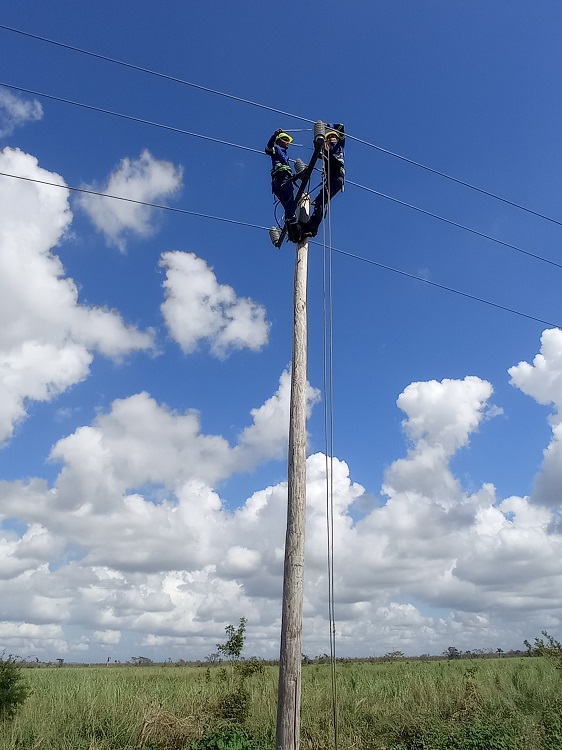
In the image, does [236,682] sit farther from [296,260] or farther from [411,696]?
[296,260]

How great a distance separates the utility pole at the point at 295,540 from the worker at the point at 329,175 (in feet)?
1.19

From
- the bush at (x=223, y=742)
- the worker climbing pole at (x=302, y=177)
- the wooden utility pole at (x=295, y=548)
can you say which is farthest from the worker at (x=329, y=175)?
the bush at (x=223, y=742)

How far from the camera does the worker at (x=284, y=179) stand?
8.56m

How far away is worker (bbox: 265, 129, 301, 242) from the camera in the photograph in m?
8.56

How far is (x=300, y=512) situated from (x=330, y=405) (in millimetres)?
1676

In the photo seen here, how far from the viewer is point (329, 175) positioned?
881 centimetres

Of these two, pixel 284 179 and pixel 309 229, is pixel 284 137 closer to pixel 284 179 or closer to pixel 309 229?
pixel 284 179


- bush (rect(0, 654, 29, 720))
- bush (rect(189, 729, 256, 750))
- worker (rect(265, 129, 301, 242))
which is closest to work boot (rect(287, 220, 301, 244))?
worker (rect(265, 129, 301, 242))

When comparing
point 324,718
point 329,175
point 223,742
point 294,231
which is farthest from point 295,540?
point 324,718

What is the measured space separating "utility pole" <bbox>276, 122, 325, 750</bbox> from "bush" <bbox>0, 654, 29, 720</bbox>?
27.7 feet

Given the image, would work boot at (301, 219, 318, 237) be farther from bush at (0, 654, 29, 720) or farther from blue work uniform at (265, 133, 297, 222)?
bush at (0, 654, 29, 720)

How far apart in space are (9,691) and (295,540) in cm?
907

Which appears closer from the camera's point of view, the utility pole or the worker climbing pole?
the utility pole

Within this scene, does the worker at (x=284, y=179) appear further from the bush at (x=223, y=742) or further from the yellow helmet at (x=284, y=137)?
the bush at (x=223, y=742)
